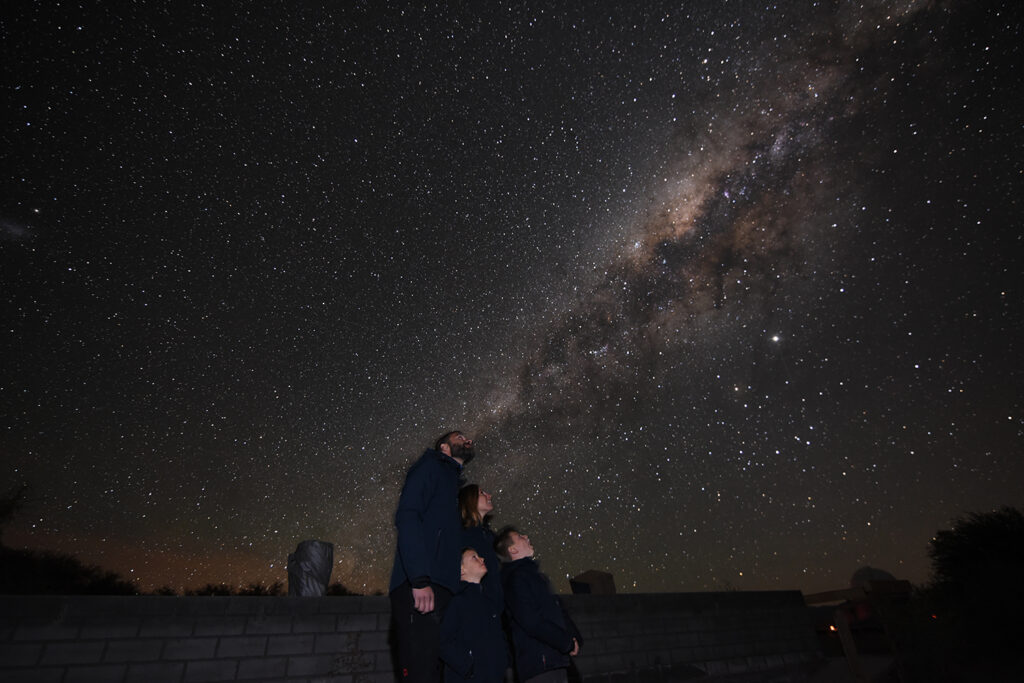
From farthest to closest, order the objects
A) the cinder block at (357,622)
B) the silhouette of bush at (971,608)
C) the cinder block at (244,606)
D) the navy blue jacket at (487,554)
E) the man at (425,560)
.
Result: the silhouette of bush at (971,608), the cinder block at (357,622), the cinder block at (244,606), the navy blue jacket at (487,554), the man at (425,560)

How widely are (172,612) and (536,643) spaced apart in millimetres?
3102

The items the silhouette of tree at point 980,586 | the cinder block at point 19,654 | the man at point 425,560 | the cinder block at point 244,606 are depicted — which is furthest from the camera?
the silhouette of tree at point 980,586

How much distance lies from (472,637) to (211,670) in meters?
2.74

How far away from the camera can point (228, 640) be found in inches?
161

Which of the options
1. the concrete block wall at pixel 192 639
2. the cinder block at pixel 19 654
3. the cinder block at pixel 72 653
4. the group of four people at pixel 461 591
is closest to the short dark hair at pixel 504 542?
the group of four people at pixel 461 591

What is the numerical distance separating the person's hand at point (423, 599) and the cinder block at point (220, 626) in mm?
2672

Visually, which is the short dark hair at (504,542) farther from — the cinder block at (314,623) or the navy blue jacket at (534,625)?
the cinder block at (314,623)

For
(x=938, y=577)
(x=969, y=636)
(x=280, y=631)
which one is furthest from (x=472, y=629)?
(x=938, y=577)

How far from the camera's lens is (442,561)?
2.83 metres

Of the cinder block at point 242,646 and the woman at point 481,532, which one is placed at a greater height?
the woman at point 481,532

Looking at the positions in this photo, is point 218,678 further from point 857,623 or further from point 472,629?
point 857,623

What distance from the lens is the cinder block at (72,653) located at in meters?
3.47

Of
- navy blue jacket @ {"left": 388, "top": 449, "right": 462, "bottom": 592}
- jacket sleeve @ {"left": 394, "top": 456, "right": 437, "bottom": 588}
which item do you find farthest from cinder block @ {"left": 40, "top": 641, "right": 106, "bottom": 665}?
jacket sleeve @ {"left": 394, "top": 456, "right": 437, "bottom": 588}

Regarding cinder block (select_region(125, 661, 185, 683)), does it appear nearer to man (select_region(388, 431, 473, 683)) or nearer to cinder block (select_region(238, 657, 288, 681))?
cinder block (select_region(238, 657, 288, 681))
